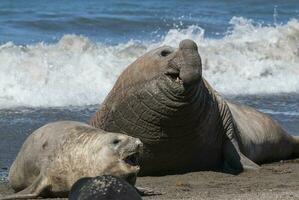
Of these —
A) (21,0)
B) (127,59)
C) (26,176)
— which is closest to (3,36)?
(127,59)

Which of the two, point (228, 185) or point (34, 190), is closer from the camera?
point (34, 190)

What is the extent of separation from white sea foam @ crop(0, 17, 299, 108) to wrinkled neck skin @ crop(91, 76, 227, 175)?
181 inches

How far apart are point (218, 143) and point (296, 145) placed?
1.43m

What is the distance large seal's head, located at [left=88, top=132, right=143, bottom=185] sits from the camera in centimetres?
737

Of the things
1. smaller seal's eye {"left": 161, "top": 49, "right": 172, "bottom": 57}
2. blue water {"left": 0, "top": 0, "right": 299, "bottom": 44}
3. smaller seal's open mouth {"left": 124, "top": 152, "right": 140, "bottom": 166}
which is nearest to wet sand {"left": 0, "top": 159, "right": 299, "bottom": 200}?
smaller seal's open mouth {"left": 124, "top": 152, "right": 140, "bottom": 166}

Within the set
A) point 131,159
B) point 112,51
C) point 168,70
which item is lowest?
point 112,51

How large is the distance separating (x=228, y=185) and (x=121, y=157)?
1420 mm

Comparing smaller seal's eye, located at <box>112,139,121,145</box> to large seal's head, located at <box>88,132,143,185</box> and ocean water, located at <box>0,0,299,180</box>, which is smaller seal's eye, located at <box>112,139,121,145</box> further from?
ocean water, located at <box>0,0,299,180</box>

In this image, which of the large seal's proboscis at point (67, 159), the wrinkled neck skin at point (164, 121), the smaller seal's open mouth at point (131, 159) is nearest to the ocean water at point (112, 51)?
the large seal's proboscis at point (67, 159)

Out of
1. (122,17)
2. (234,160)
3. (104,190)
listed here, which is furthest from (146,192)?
(122,17)

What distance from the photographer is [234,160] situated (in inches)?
379

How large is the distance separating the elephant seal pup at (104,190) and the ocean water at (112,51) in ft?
12.4

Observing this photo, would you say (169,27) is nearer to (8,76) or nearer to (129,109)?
(8,76)

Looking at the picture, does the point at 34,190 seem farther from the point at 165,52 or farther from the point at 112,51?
the point at 112,51
